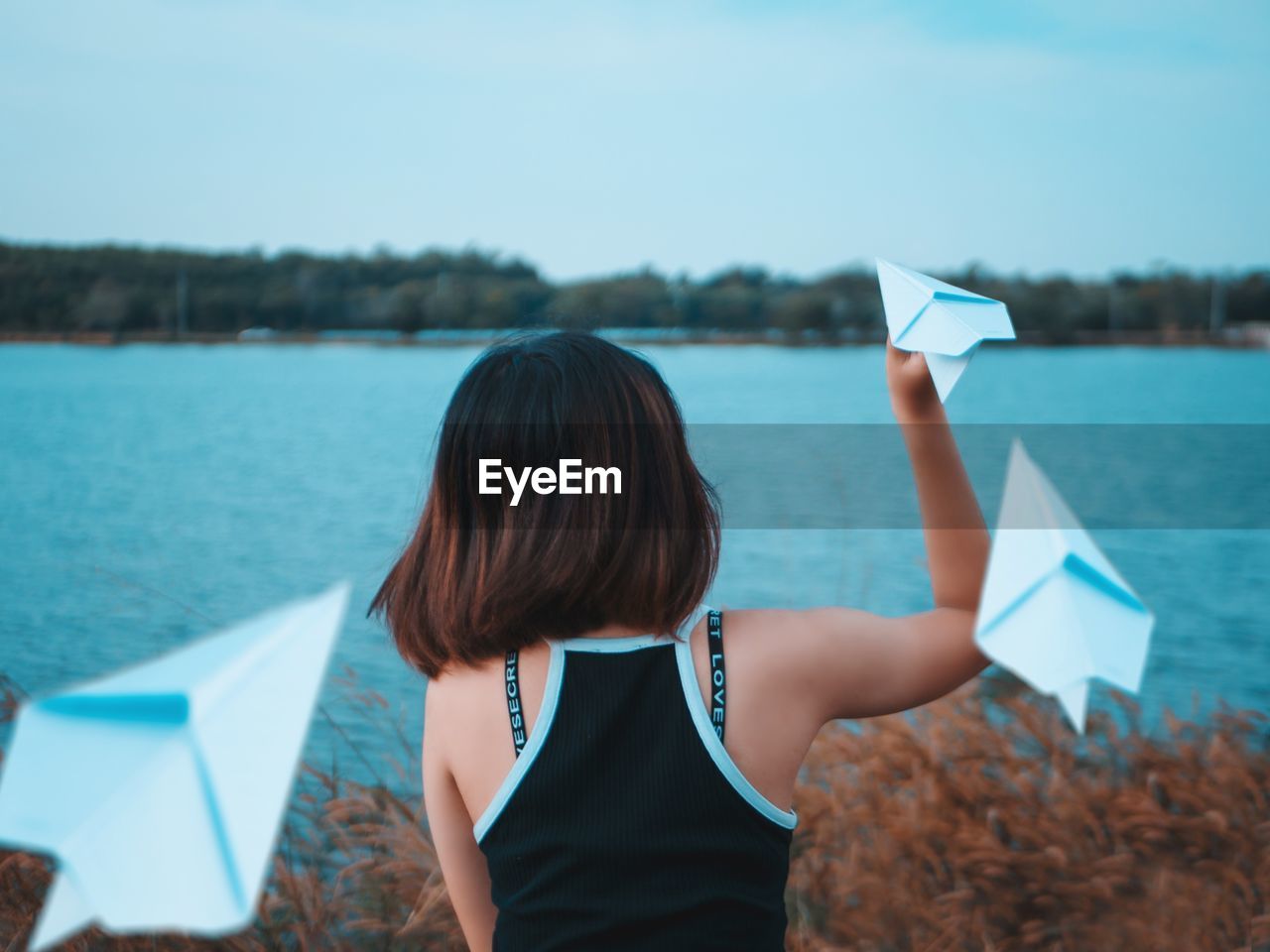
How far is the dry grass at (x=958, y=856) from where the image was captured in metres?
3.02

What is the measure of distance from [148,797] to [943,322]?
58 cm

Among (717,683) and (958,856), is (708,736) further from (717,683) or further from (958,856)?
(958,856)

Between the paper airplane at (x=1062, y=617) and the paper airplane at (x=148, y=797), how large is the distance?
15.2 inches

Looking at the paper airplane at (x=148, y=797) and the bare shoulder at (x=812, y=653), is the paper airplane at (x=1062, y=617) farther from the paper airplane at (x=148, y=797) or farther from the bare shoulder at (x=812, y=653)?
the bare shoulder at (x=812, y=653)

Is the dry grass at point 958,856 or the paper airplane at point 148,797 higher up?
the paper airplane at point 148,797

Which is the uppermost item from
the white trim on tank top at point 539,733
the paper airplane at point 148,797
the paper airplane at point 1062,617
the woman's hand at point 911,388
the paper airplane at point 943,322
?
the paper airplane at point 943,322

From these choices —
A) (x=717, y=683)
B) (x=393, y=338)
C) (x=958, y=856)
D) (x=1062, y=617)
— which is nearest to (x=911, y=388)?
(x=717, y=683)

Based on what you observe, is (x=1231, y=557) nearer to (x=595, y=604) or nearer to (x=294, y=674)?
(x=595, y=604)

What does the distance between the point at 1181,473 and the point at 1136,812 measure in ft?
26.0

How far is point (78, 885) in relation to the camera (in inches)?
20.5

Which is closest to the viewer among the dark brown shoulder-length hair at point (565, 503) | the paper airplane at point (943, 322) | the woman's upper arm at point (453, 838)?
the paper airplane at point (943, 322)

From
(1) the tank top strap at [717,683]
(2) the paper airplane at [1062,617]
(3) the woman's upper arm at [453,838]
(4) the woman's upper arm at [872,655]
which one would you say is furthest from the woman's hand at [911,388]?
(3) the woman's upper arm at [453,838]

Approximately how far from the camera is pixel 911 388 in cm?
111

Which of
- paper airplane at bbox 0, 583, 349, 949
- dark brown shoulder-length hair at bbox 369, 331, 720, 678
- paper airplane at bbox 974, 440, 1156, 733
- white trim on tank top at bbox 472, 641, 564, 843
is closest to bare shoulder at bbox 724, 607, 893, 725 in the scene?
dark brown shoulder-length hair at bbox 369, 331, 720, 678
